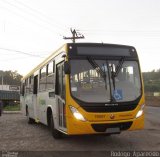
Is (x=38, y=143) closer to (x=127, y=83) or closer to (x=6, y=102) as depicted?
(x=127, y=83)

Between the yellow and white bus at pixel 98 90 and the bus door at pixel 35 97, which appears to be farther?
the bus door at pixel 35 97

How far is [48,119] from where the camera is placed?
1266 centimetres

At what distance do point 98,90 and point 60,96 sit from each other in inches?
54.6

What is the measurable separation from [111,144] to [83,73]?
227cm

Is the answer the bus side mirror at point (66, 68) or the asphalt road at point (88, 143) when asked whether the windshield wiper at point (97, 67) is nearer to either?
the bus side mirror at point (66, 68)

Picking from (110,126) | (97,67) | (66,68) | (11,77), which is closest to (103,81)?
(97,67)

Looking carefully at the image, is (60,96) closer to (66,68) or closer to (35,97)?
(66,68)

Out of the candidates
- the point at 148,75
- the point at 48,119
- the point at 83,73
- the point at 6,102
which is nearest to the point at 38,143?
the point at 48,119

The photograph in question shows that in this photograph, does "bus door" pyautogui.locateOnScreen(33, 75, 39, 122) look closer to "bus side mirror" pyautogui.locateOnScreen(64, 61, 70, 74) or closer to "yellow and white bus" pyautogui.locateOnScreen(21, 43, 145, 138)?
"yellow and white bus" pyautogui.locateOnScreen(21, 43, 145, 138)

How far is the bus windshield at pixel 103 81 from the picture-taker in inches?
386

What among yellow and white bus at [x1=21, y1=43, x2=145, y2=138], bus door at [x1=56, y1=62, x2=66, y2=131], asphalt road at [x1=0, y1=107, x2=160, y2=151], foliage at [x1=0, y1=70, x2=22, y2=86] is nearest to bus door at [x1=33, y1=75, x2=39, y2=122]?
asphalt road at [x1=0, y1=107, x2=160, y2=151]

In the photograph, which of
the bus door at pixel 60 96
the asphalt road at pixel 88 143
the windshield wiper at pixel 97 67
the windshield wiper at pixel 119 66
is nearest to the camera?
the asphalt road at pixel 88 143

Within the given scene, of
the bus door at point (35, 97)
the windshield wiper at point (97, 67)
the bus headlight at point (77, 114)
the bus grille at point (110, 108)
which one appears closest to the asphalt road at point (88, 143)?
the bus headlight at point (77, 114)

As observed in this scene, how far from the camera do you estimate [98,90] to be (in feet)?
32.2
